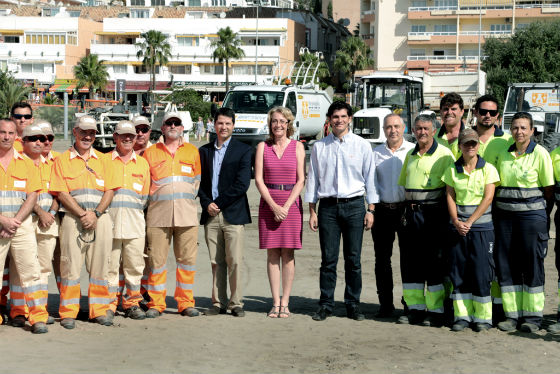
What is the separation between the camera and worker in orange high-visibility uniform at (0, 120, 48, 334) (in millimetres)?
7609

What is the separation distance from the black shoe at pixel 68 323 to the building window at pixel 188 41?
282 feet

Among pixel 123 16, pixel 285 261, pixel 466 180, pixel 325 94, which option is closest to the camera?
pixel 466 180

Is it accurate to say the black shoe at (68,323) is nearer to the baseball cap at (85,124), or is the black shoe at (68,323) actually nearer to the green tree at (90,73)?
the baseball cap at (85,124)

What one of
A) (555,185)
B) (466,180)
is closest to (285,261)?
(466,180)

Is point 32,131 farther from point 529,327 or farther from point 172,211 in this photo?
point 529,327

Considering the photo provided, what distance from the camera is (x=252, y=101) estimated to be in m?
28.1

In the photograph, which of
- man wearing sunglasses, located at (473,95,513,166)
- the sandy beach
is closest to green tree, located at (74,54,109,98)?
the sandy beach

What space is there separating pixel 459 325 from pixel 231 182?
2.80 metres

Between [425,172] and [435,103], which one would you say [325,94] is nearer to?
[435,103]

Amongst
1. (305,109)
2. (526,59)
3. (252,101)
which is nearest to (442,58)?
(526,59)

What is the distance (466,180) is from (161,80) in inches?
3277

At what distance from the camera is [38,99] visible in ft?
250

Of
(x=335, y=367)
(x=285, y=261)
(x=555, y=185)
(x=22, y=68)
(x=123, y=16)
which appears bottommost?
(x=335, y=367)

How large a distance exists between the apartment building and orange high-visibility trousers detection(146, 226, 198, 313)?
7111 cm
